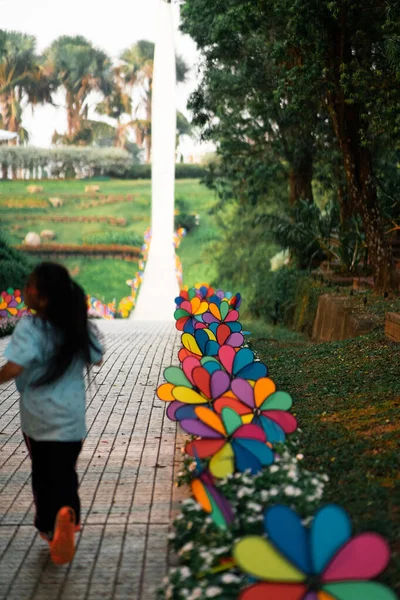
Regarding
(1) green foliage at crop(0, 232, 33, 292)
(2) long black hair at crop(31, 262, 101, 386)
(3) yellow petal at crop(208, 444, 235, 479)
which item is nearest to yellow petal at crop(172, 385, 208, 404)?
(3) yellow petal at crop(208, 444, 235, 479)

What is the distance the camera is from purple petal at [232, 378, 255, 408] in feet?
16.6

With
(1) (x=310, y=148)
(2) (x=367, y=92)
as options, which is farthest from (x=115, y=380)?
(1) (x=310, y=148)

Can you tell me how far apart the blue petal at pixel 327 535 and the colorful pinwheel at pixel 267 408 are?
1871 mm

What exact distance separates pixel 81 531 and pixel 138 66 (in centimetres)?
5305

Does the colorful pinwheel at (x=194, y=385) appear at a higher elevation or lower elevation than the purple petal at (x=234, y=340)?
higher

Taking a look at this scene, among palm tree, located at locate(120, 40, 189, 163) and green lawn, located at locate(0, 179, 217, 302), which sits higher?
palm tree, located at locate(120, 40, 189, 163)

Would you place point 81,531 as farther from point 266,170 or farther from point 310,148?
point 266,170

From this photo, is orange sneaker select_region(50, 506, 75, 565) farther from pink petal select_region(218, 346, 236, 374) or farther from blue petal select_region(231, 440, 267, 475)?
pink petal select_region(218, 346, 236, 374)

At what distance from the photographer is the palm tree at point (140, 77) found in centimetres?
5569

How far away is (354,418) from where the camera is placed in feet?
23.3

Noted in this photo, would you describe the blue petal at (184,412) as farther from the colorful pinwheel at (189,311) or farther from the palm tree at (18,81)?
the palm tree at (18,81)

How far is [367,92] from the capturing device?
44.8 ft

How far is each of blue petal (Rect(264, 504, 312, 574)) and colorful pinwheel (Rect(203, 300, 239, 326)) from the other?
21.2 feet

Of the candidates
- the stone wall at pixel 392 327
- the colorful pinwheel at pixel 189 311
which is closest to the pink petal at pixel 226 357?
the colorful pinwheel at pixel 189 311
